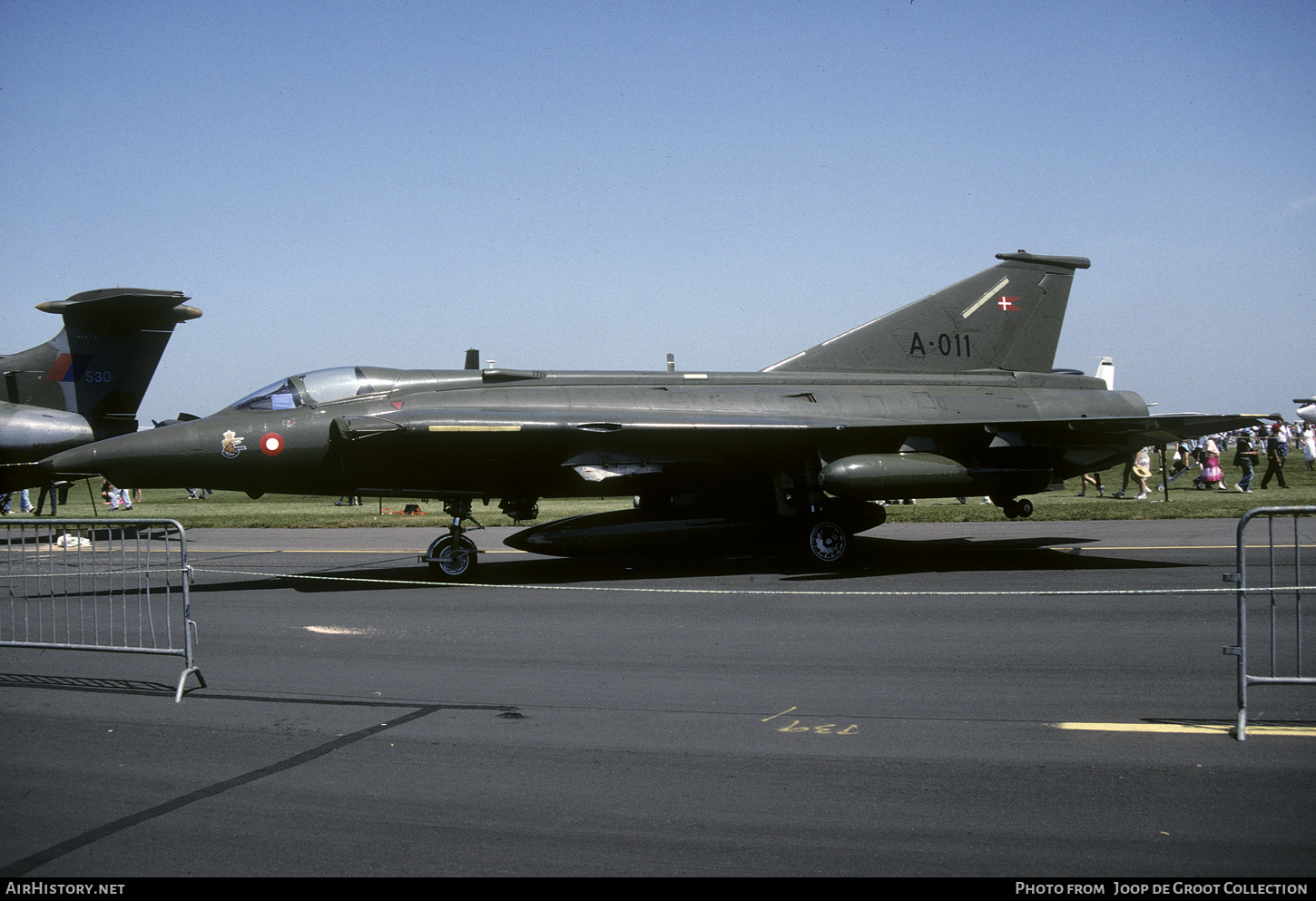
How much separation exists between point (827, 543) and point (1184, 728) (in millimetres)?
7170

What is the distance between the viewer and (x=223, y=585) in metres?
11.8

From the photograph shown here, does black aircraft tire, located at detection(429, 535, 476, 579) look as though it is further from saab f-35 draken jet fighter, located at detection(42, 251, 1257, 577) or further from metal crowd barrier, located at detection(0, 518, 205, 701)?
metal crowd barrier, located at detection(0, 518, 205, 701)

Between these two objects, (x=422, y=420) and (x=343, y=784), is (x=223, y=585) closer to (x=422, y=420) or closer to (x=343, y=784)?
(x=422, y=420)

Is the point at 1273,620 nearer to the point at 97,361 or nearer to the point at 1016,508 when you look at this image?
the point at 1016,508

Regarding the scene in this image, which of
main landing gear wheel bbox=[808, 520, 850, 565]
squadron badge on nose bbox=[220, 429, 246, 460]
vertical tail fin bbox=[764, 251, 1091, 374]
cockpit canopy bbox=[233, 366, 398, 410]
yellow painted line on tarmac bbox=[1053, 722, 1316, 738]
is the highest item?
vertical tail fin bbox=[764, 251, 1091, 374]

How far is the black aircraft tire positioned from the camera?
38.5ft

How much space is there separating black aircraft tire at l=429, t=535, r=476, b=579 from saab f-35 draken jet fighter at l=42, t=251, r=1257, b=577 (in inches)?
1.0

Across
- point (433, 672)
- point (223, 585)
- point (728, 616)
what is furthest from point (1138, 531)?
point (223, 585)

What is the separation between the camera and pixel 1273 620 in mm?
5145

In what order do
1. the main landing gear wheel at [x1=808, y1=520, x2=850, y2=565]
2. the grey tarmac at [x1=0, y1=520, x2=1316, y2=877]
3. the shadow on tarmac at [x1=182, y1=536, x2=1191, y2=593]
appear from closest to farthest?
the grey tarmac at [x1=0, y1=520, x2=1316, y2=877] < the shadow on tarmac at [x1=182, y1=536, x2=1191, y2=593] < the main landing gear wheel at [x1=808, y1=520, x2=850, y2=565]

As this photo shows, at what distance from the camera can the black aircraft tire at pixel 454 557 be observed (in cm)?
1173

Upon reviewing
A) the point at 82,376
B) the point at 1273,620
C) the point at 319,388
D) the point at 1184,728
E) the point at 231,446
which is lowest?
the point at 1184,728

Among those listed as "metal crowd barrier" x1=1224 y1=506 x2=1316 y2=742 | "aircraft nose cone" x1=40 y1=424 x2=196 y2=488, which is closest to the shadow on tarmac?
"aircraft nose cone" x1=40 y1=424 x2=196 y2=488

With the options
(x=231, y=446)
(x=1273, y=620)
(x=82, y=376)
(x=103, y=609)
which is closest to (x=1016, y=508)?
(x=1273, y=620)
